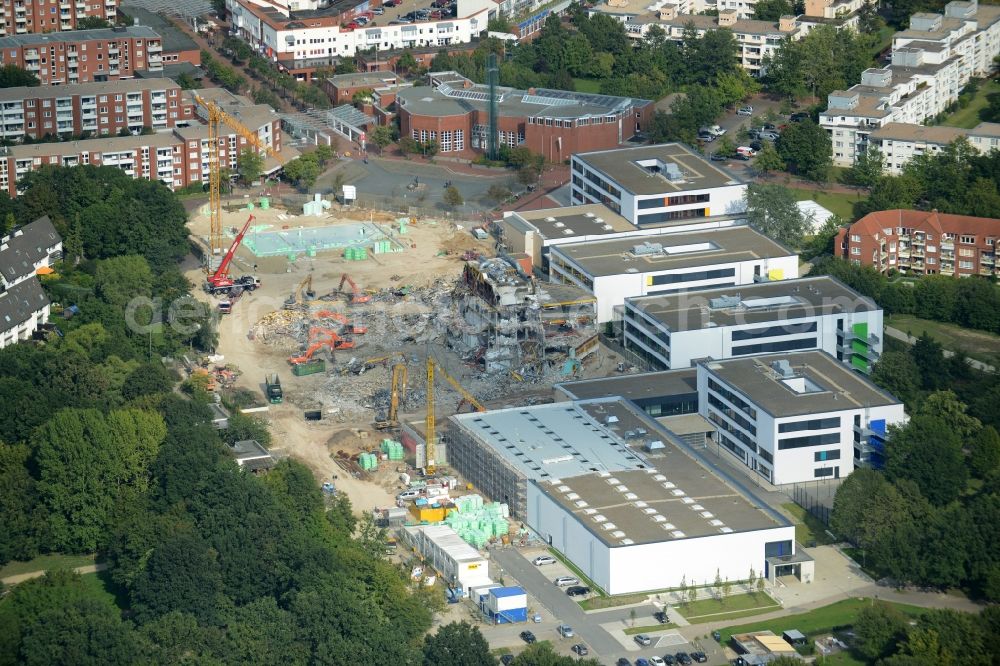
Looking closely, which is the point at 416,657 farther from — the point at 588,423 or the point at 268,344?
the point at 268,344

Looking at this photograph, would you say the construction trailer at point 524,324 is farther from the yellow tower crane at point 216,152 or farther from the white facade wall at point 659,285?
the yellow tower crane at point 216,152

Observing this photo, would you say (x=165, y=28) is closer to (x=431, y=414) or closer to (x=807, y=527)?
(x=431, y=414)

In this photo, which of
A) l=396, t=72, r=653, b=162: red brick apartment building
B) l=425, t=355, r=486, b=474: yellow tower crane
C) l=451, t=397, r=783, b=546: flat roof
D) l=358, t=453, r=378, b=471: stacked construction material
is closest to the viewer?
l=451, t=397, r=783, b=546: flat roof

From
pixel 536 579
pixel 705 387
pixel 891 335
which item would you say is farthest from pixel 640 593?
pixel 891 335

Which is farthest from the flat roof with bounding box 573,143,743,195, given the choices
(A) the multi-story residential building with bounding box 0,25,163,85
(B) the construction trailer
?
(A) the multi-story residential building with bounding box 0,25,163,85

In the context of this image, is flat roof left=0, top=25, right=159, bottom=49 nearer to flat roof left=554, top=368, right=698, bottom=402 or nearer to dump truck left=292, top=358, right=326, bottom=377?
dump truck left=292, top=358, right=326, bottom=377

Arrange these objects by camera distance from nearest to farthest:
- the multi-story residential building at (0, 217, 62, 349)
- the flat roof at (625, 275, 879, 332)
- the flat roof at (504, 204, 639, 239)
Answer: the flat roof at (625, 275, 879, 332), the multi-story residential building at (0, 217, 62, 349), the flat roof at (504, 204, 639, 239)

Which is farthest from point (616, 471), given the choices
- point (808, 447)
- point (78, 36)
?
point (78, 36)
